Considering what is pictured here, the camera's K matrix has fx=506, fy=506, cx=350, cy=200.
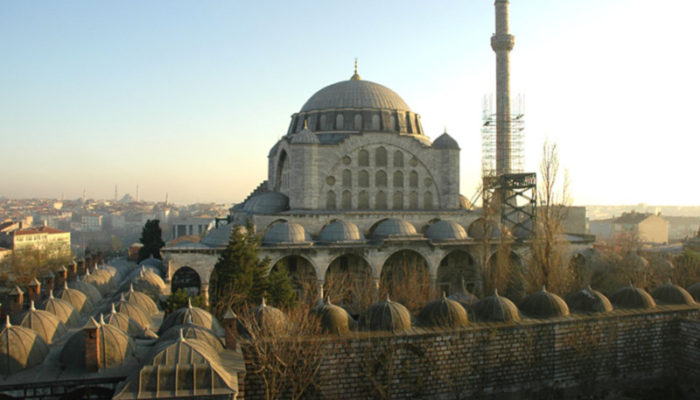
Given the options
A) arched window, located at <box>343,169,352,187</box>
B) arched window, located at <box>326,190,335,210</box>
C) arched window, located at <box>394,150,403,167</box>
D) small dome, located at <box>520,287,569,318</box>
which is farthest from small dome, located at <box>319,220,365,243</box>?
small dome, located at <box>520,287,569,318</box>

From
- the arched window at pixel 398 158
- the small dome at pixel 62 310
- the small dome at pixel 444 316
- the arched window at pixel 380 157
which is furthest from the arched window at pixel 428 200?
the small dome at pixel 62 310

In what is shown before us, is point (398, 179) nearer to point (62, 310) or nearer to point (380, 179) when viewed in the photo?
point (380, 179)

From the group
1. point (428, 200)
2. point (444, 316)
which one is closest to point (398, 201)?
point (428, 200)

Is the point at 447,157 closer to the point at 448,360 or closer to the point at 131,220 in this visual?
the point at 448,360

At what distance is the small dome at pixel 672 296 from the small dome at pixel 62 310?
18.6 m

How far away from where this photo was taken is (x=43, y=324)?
488 inches

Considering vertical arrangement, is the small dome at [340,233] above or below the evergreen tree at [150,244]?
above

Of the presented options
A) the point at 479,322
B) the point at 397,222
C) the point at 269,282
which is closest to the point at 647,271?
the point at 397,222

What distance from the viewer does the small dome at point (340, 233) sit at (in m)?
23.1

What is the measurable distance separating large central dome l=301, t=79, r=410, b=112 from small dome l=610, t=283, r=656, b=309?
17.6 metres

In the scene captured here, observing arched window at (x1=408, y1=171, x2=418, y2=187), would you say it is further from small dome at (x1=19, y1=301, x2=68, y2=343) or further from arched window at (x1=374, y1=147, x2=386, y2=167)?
small dome at (x1=19, y1=301, x2=68, y2=343)

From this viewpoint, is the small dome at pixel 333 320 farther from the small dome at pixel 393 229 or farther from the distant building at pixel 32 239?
the distant building at pixel 32 239

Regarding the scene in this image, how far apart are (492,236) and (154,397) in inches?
732

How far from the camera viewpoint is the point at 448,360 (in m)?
13.5
